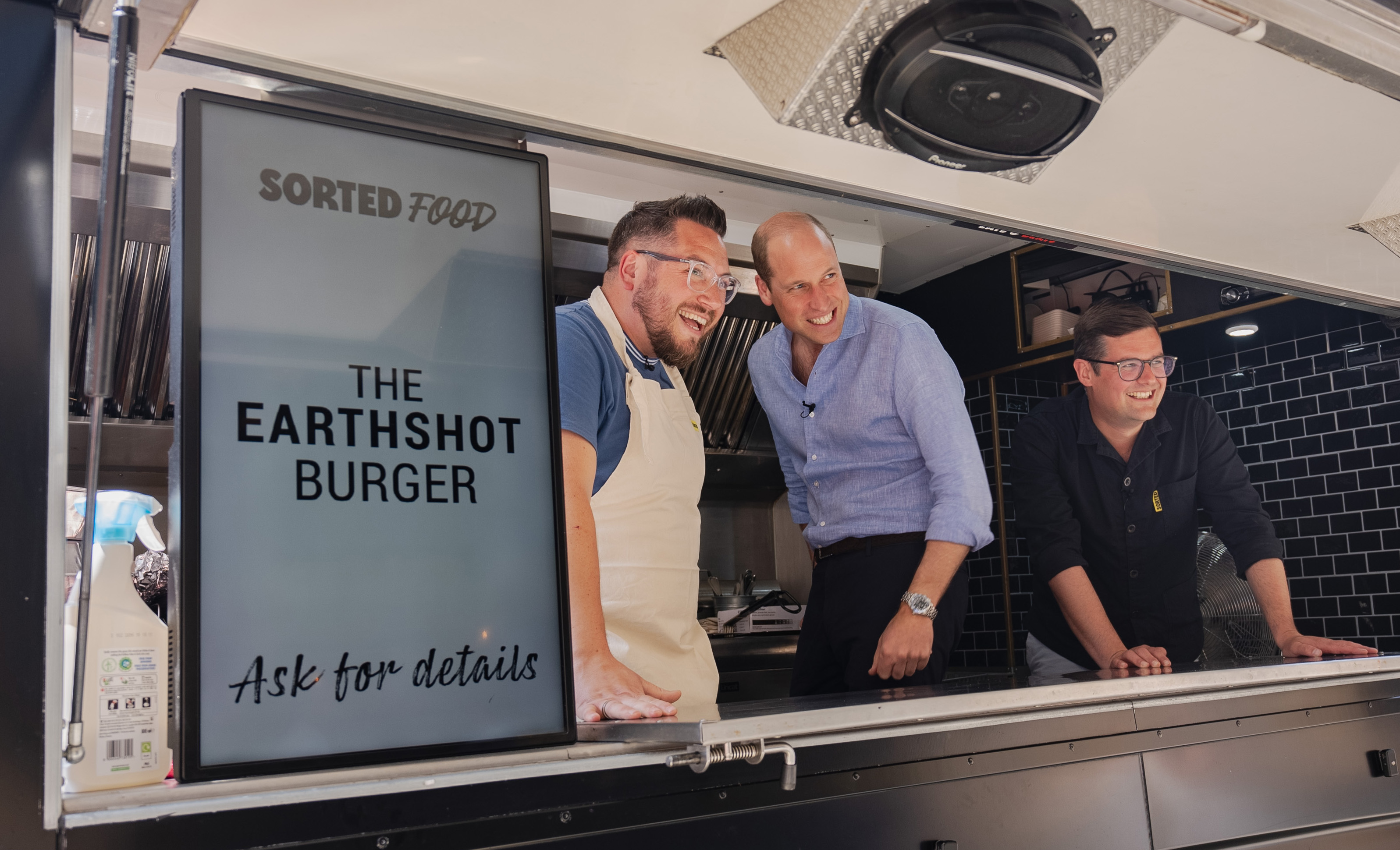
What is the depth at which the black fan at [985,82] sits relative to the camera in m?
1.28

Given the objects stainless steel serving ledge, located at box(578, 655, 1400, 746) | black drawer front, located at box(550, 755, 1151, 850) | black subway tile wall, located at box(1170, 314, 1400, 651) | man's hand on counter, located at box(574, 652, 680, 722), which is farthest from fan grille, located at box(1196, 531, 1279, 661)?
man's hand on counter, located at box(574, 652, 680, 722)

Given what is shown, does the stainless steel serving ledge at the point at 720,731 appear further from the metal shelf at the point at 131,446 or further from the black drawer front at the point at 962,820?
the metal shelf at the point at 131,446

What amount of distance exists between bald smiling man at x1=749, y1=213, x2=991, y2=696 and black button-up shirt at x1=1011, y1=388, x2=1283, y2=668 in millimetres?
878

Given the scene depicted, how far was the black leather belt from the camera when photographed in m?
2.23

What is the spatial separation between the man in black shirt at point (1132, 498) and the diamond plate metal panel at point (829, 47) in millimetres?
1670

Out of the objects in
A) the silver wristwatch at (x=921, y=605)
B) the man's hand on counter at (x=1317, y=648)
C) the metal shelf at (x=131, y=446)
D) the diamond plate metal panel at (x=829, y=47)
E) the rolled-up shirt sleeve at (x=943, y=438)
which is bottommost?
the man's hand on counter at (x=1317, y=648)

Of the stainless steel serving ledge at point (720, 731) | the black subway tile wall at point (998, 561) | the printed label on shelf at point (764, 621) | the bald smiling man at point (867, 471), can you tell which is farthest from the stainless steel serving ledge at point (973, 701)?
the black subway tile wall at point (998, 561)

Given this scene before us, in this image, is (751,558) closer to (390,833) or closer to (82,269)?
(82,269)

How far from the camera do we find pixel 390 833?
3.03ft

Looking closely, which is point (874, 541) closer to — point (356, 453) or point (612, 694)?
point (612, 694)

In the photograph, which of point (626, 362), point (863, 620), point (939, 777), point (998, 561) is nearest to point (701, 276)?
point (626, 362)

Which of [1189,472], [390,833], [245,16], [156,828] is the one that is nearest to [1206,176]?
[1189,472]

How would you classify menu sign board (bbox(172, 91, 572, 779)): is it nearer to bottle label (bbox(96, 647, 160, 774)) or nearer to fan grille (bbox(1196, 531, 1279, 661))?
bottle label (bbox(96, 647, 160, 774))

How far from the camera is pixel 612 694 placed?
4.40 feet
